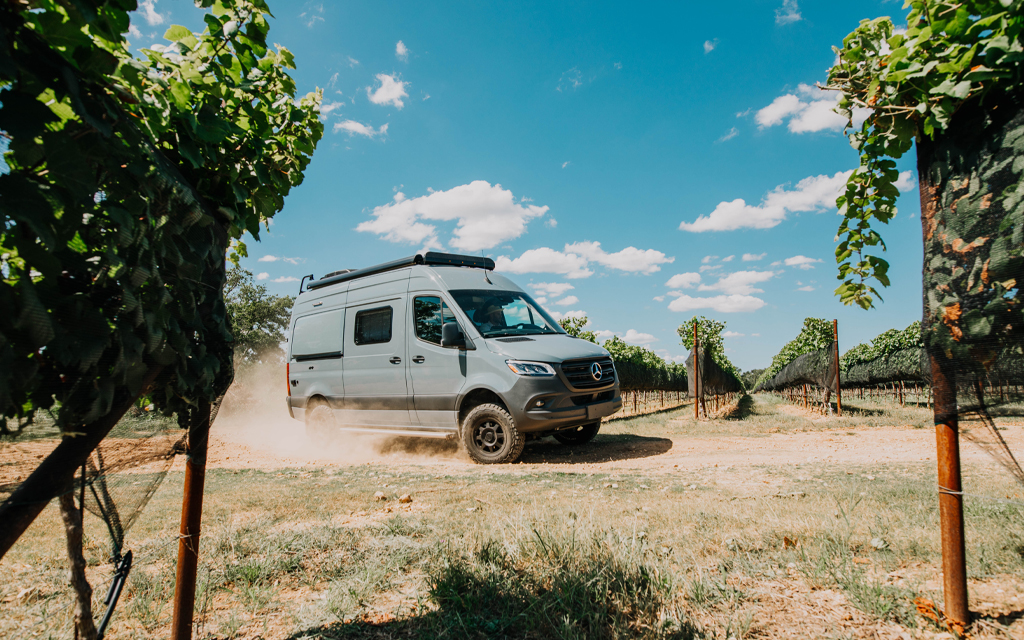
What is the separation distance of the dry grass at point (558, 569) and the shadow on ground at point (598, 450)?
114 inches

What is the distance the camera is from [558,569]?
2.38 metres

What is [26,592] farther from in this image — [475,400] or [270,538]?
[475,400]

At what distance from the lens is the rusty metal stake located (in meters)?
2.02

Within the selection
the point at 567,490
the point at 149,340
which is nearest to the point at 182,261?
the point at 149,340

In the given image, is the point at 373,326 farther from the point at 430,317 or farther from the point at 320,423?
the point at 320,423

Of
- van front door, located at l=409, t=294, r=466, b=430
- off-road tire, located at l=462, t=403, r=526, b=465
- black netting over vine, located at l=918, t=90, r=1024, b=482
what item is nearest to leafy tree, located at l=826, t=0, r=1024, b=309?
black netting over vine, located at l=918, t=90, r=1024, b=482

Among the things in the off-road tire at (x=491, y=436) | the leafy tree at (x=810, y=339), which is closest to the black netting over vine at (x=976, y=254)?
the off-road tire at (x=491, y=436)

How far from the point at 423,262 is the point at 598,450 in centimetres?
372

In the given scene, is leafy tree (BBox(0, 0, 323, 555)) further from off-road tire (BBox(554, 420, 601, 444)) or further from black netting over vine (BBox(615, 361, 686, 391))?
black netting over vine (BBox(615, 361, 686, 391))

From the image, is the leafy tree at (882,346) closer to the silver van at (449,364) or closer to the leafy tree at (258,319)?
the silver van at (449,364)

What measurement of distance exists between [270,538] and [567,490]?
2433mm

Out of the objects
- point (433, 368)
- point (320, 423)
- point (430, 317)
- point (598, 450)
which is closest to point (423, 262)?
point (430, 317)

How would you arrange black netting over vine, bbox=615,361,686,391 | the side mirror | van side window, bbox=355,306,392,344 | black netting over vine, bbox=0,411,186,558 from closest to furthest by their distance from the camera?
black netting over vine, bbox=0,411,186,558, the side mirror, van side window, bbox=355,306,392,344, black netting over vine, bbox=615,361,686,391

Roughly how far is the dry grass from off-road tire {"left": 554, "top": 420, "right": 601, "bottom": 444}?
386 cm
